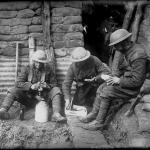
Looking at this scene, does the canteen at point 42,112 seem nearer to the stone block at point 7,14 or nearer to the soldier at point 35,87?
the soldier at point 35,87

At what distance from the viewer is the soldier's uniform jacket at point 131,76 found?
508cm

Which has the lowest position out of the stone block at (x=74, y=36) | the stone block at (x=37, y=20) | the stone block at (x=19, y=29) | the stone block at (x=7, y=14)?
the stone block at (x=74, y=36)

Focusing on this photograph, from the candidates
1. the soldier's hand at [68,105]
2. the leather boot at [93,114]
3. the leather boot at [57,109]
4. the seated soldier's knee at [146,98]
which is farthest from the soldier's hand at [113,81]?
the leather boot at [57,109]

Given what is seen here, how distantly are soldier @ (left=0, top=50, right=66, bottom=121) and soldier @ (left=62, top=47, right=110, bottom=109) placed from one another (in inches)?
10.7

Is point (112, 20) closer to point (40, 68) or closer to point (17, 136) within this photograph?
point (40, 68)

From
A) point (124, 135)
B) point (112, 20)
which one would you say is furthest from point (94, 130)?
point (112, 20)

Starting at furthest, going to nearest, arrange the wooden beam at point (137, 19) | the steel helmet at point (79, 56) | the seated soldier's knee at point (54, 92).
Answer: the wooden beam at point (137, 19) < the seated soldier's knee at point (54, 92) < the steel helmet at point (79, 56)

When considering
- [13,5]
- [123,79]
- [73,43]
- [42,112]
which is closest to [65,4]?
[73,43]

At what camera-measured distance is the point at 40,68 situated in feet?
21.4

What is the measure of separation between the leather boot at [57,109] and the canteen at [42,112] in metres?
0.17

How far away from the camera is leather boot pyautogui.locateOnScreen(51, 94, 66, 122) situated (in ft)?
19.5

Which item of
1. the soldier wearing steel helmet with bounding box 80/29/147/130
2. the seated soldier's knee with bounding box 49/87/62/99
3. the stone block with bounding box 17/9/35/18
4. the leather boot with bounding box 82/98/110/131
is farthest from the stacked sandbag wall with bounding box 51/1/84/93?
the leather boot with bounding box 82/98/110/131

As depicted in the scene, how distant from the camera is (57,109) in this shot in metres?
6.18

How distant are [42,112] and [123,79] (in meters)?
1.88
